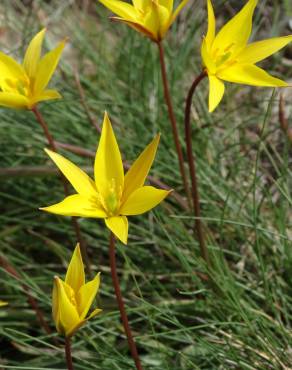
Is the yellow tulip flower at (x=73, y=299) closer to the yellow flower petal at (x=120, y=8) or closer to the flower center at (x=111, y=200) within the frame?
the flower center at (x=111, y=200)

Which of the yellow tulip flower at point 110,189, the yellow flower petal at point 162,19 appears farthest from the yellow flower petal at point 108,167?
the yellow flower petal at point 162,19

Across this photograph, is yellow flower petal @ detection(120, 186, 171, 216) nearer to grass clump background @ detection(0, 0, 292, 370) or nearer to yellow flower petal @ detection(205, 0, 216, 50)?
grass clump background @ detection(0, 0, 292, 370)

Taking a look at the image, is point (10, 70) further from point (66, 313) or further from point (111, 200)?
point (66, 313)

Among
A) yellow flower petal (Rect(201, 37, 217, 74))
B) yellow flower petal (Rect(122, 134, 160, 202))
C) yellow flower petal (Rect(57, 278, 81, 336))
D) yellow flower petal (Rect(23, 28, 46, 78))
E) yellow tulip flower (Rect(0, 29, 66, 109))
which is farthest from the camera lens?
yellow flower petal (Rect(23, 28, 46, 78))

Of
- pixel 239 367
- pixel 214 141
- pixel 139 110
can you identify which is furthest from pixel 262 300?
pixel 139 110

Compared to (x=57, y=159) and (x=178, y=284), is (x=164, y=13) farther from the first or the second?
(x=178, y=284)

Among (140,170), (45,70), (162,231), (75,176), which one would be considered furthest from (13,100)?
(162,231)

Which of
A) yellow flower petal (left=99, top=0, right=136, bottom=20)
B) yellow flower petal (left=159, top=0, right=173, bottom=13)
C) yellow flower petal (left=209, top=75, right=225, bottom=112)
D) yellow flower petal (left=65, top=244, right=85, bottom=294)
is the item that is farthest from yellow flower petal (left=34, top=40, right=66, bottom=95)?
yellow flower petal (left=65, top=244, right=85, bottom=294)
